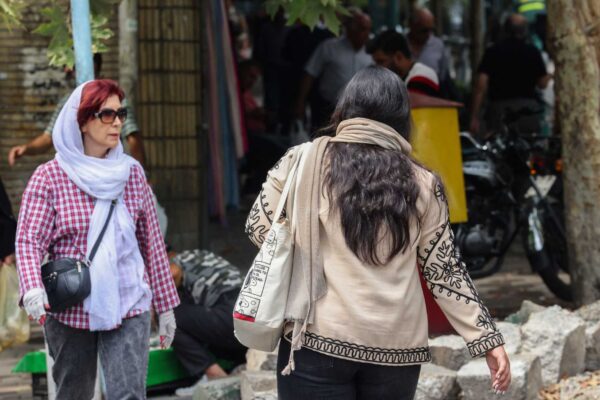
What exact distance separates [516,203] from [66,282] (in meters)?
4.53

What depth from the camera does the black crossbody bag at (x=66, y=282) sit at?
4.68m

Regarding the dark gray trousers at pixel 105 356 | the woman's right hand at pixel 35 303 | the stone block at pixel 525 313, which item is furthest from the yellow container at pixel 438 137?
the woman's right hand at pixel 35 303

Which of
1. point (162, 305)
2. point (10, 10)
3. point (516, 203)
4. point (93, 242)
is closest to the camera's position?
point (93, 242)

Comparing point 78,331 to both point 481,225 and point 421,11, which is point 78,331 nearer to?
point 481,225

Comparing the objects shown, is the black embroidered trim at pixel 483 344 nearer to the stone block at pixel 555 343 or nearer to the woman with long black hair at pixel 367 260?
the woman with long black hair at pixel 367 260

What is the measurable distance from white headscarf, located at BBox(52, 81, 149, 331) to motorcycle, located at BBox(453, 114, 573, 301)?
12.5 feet

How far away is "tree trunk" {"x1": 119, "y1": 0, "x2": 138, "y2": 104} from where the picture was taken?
755 centimetres

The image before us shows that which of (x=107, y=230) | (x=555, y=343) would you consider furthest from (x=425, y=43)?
(x=107, y=230)

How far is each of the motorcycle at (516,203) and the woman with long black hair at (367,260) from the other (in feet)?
14.6

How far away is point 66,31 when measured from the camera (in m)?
6.16

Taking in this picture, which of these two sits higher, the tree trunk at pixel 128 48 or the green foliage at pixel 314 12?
the green foliage at pixel 314 12

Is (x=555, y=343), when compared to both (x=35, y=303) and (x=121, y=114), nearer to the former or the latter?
(x=121, y=114)

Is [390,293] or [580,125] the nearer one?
[390,293]

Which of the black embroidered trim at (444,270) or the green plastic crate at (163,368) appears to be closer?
the black embroidered trim at (444,270)
